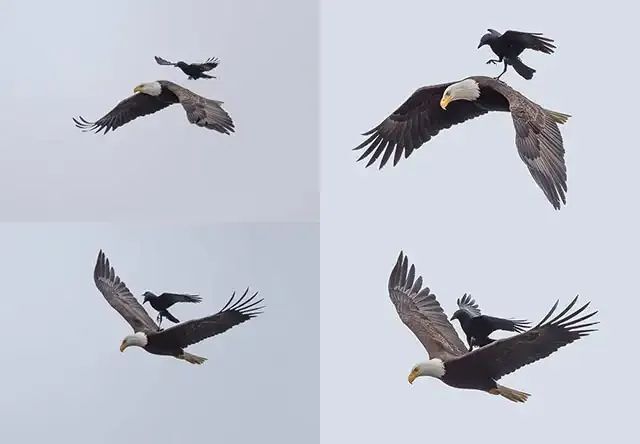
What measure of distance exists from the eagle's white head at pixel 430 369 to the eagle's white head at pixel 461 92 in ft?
2.66

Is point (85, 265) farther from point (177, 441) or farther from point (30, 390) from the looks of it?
point (177, 441)

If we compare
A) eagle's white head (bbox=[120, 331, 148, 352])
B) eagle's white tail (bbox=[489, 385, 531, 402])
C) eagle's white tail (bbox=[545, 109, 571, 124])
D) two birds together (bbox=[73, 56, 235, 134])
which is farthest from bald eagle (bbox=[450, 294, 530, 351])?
eagle's white head (bbox=[120, 331, 148, 352])

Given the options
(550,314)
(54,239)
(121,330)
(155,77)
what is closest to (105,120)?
(121,330)

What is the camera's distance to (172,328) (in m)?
3.88

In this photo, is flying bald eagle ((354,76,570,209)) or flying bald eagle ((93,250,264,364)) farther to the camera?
flying bald eagle ((93,250,264,364))

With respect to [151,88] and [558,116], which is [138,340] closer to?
[151,88]

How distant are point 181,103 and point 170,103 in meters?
0.33

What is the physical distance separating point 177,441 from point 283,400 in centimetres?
61

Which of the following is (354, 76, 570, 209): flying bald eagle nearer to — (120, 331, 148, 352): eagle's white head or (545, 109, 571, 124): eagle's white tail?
(545, 109, 571, 124): eagle's white tail

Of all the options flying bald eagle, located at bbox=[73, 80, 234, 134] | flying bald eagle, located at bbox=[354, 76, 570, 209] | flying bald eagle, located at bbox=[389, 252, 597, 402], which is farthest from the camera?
flying bald eagle, located at bbox=[73, 80, 234, 134]

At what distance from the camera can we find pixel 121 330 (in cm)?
596

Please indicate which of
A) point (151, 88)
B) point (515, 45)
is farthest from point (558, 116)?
point (151, 88)

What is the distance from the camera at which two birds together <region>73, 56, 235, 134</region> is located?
13.2 feet

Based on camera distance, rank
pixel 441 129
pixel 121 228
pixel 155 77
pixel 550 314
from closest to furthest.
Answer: pixel 550 314, pixel 441 129, pixel 155 77, pixel 121 228
